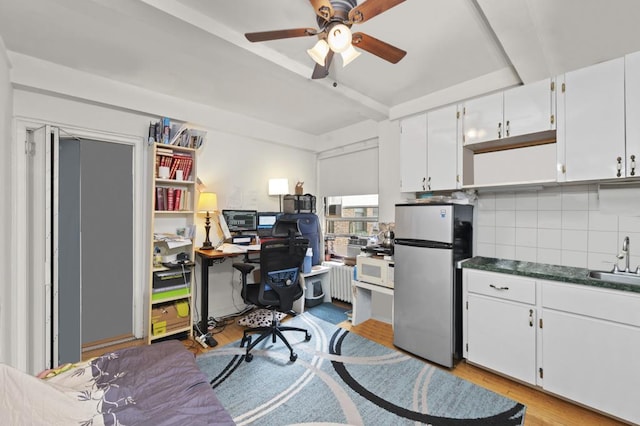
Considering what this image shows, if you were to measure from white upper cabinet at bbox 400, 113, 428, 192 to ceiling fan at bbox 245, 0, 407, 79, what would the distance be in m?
1.34

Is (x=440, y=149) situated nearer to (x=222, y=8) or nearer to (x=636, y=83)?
(x=636, y=83)

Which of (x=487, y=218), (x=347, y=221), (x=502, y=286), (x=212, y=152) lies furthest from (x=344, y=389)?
(x=212, y=152)

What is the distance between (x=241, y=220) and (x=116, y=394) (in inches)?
98.8

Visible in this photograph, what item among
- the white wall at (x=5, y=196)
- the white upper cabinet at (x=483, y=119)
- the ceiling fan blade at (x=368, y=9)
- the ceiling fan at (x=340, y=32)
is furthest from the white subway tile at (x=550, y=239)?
the white wall at (x=5, y=196)

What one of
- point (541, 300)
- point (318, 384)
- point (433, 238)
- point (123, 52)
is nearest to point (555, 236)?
point (541, 300)

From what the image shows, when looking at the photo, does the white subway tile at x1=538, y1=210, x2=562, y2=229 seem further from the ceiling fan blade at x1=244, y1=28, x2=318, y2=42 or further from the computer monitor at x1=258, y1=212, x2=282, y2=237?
the computer monitor at x1=258, y1=212, x2=282, y2=237

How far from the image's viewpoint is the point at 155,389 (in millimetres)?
1165

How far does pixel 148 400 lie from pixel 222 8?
2.13 m

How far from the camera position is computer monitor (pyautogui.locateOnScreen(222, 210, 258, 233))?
342 cm

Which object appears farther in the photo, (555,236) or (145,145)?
(145,145)

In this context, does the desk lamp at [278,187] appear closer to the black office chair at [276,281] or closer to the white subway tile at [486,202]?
the black office chair at [276,281]

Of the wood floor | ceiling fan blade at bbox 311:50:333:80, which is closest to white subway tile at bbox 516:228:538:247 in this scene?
the wood floor

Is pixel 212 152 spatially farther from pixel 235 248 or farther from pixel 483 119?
pixel 483 119

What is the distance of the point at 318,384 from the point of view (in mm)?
2102
